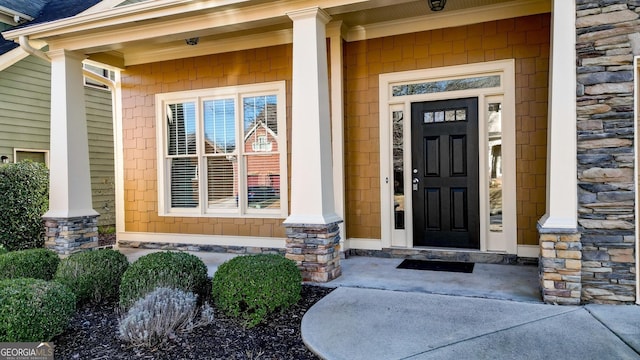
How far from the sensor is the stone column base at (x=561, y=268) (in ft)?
10.9

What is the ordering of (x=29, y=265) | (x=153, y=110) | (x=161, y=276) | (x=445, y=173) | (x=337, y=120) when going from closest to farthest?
(x=161, y=276) → (x=29, y=265) → (x=445, y=173) → (x=337, y=120) → (x=153, y=110)

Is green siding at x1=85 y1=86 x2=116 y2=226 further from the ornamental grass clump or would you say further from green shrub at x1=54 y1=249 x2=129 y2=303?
the ornamental grass clump

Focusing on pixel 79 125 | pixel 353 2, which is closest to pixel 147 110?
pixel 79 125

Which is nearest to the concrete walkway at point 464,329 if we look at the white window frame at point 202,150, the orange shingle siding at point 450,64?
the orange shingle siding at point 450,64

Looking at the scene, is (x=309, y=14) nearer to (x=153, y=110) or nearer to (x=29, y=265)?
(x=153, y=110)

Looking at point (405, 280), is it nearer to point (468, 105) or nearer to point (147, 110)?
point (468, 105)

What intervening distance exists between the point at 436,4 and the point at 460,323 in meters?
3.48

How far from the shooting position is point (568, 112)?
3.39 meters

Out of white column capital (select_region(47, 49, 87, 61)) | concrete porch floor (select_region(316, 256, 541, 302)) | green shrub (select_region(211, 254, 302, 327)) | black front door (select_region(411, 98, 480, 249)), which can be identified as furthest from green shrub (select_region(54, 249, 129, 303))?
black front door (select_region(411, 98, 480, 249))

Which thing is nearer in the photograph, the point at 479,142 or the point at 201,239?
the point at 479,142

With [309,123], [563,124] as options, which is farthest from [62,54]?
[563,124]

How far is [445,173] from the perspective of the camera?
522 centimetres

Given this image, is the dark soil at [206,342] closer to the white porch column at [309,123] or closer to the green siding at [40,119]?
the white porch column at [309,123]

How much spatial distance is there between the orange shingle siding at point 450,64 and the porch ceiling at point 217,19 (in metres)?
0.20
